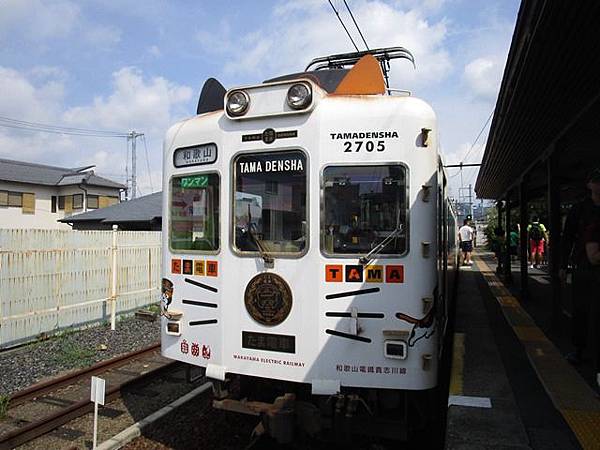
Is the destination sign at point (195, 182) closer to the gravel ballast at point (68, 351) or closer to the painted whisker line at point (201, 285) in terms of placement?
the painted whisker line at point (201, 285)

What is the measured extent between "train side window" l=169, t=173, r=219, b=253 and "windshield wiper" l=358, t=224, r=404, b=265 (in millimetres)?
1195

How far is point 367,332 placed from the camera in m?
3.42

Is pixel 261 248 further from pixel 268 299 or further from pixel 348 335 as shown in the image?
pixel 348 335

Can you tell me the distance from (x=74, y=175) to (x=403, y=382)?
35617 millimetres

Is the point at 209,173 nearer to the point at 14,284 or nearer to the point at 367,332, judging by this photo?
the point at 367,332

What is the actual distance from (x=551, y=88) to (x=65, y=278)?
806 centimetres

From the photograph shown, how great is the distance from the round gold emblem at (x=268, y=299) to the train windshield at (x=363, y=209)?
1.47 ft

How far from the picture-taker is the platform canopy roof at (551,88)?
13.6 feet

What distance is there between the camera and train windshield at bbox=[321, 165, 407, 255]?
3438 mm

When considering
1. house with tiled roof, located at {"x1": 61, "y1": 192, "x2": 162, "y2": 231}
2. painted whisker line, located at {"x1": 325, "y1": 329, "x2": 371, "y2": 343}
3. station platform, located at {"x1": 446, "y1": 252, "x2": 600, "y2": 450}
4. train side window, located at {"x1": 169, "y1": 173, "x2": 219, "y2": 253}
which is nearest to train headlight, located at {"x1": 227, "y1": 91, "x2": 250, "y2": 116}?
train side window, located at {"x1": 169, "y1": 173, "x2": 219, "y2": 253}

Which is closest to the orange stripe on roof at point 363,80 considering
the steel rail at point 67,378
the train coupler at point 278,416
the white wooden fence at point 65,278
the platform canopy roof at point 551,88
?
the platform canopy roof at point 551,88

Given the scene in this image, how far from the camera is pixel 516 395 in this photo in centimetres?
407

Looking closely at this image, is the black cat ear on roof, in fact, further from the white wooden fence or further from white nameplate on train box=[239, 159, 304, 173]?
the white wooden fence

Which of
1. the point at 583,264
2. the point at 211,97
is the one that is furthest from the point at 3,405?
the point at 583,264
